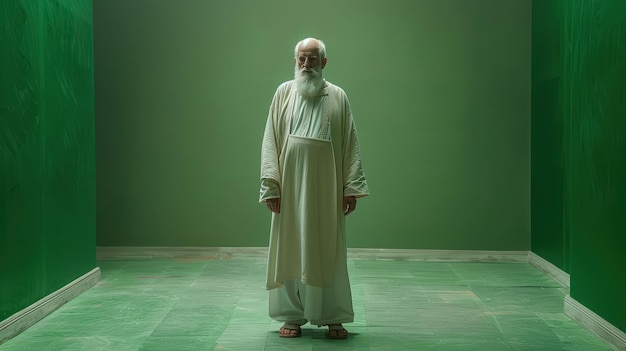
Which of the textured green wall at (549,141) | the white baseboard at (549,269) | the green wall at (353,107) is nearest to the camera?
the white baseboard at (549,269)

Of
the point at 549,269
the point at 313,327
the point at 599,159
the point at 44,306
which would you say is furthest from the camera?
the point at 549,269

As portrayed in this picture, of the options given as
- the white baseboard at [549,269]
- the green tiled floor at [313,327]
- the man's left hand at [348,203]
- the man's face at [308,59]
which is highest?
the man's face at [308,59]

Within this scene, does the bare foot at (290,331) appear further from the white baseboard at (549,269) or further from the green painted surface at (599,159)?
the white baseboard at (549,269)

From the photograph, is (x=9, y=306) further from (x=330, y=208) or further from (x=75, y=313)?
(x=330, y=208)

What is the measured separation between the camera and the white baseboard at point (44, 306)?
4.07 metres

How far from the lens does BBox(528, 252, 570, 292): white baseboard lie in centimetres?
558

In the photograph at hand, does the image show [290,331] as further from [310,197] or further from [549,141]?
[549,141]

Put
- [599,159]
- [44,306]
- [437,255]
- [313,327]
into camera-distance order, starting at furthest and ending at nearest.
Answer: [437,255] → [44,306] → [313,327] → [599,159]

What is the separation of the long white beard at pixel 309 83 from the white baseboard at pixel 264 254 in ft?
9.43

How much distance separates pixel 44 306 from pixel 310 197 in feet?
5.82

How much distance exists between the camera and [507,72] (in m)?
6.77

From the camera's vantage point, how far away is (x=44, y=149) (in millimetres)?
4672

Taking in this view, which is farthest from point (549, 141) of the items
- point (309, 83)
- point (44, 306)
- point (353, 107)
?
point (44, 306)

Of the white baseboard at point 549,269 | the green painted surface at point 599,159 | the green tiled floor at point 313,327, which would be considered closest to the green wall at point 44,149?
the green tiled floor at point 313,327
